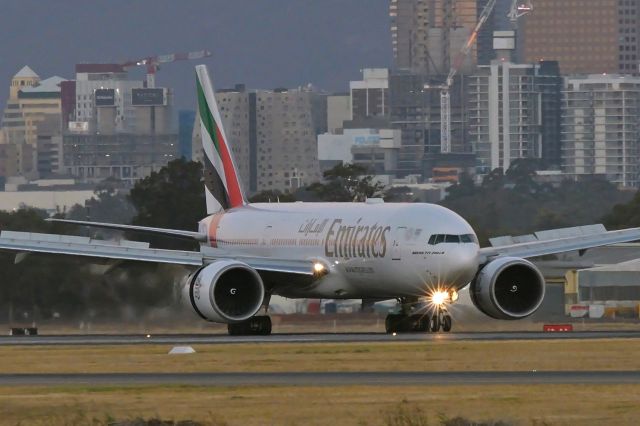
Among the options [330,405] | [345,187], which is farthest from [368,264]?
[345,187]

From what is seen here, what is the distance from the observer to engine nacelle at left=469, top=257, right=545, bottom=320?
67.5 meters

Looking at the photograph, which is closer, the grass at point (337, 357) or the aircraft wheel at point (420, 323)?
the grass at point (337, 357)

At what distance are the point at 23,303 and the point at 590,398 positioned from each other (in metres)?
47.0

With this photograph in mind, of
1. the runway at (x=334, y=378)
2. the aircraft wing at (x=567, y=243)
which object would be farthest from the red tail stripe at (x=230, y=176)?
the runway at (x=334, y=378)

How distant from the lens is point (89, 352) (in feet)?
184

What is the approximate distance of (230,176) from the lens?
8044 centimetres

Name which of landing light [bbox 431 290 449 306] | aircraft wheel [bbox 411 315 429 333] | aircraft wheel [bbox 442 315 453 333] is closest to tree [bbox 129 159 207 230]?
aircraft wheel [bbox 411 315 429 333]

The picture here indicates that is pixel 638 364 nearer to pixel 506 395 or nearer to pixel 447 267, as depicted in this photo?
pixel 506 395

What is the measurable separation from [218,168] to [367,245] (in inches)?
499

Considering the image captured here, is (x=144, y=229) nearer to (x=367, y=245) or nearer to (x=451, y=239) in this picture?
(x=367, y=245)

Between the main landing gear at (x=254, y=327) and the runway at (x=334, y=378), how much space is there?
20674mm

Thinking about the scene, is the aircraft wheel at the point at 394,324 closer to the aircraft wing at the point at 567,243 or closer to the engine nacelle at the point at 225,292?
the aircraft wing at the point at 567,243

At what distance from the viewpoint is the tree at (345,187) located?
152625 mm

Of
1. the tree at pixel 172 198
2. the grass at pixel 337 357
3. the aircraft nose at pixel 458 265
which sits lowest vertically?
the grass at pixel 337 357
